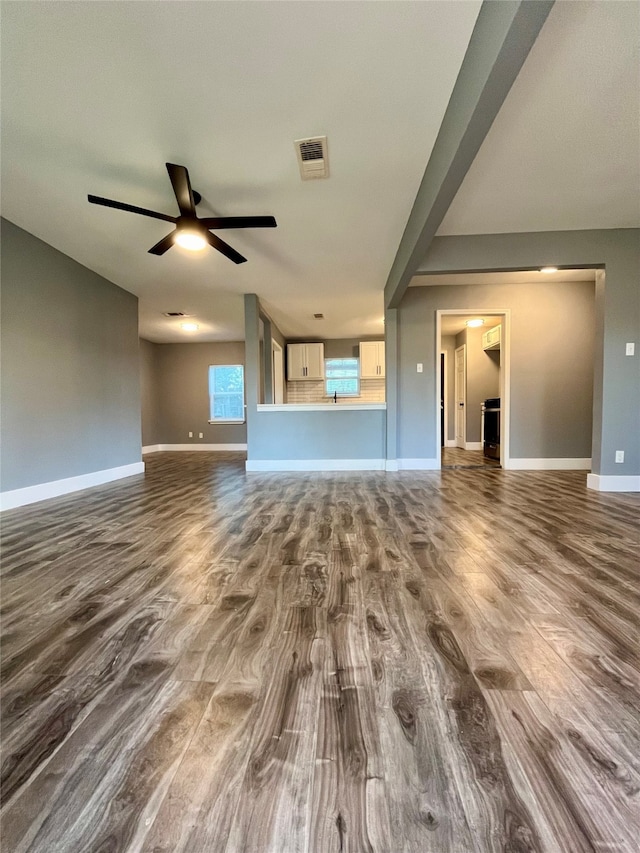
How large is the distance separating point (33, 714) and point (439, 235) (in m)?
4.31

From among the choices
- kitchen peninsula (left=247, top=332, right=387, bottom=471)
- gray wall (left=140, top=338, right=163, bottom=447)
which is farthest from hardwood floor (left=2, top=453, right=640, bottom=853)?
gray wall (left=140, top=338, right=163, bottom=447)

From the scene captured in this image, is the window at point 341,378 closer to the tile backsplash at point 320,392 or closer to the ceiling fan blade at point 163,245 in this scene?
the tile backsplash at point 320,392

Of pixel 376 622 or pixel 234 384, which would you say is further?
pixel 234 384

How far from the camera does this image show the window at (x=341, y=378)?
8266 mm

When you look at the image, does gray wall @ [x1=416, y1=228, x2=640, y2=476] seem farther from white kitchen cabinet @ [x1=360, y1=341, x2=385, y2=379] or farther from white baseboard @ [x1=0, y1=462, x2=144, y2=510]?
white baseboard @ [x1=0, y1=462, x2=144, y2=510]

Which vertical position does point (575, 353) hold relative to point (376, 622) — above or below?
above

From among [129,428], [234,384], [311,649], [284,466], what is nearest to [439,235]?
[284,466]

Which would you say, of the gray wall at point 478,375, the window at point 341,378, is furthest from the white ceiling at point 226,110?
the window at point 341,378

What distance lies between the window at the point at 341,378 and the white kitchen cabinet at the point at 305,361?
0.91 ft

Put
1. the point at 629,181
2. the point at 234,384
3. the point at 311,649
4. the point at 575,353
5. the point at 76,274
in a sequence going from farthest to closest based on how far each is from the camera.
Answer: the point at 234,384, the point at 575,353, the point at 76,274, the point at 629,181, the point at 311,649

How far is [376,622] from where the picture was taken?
4.42 ft

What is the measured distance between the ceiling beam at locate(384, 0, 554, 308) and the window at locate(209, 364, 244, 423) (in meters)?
6.65

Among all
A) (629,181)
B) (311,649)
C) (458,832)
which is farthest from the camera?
(629,181)

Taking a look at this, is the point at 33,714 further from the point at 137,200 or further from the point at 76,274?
the point at 76,274
